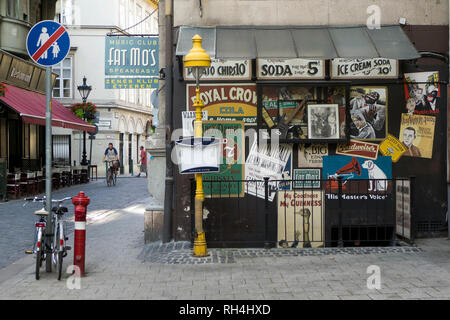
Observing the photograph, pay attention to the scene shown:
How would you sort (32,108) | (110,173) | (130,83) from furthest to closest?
(110,173), (32,108), (130,83)

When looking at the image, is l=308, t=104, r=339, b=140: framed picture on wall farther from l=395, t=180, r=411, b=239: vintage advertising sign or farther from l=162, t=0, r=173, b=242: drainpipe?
l=162, t=0, r=173, b=242: drainpipe

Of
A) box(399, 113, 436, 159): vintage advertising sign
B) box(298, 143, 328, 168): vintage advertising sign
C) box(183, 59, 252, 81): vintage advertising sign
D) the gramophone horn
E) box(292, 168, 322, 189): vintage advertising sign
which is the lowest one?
box(292, 168, 322, 189): vintage advertising sign

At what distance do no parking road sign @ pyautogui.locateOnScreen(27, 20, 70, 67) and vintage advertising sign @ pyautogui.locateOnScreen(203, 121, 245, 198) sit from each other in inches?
107

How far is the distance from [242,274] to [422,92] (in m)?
4.76

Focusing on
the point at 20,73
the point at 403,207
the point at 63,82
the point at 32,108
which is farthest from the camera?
the point at 63,82

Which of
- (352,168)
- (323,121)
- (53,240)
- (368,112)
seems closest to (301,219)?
(352,168)

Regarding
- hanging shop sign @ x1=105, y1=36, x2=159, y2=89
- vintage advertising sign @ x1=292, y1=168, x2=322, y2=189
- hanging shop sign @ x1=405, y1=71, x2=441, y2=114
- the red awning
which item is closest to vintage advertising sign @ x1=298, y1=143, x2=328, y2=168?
vintage advertising sign @ x1=292, y1=168, x2=322, y2=189

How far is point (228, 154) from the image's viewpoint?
893 cm

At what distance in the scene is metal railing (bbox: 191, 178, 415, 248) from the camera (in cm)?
873

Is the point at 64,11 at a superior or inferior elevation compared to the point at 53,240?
superior

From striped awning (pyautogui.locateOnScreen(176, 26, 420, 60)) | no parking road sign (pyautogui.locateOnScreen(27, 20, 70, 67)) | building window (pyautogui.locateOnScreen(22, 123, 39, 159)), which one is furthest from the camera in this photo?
building window (pyautogui.locateOnScreen(22, 123, 39, 159))

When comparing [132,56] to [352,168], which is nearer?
[352,168]

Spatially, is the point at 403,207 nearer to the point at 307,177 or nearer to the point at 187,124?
the point at 307,177

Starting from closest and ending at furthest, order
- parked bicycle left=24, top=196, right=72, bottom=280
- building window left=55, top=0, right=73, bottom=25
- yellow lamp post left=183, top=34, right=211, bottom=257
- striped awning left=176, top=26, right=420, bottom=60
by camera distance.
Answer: parked bicycle left=24, top=196, right=72, bottom=280 → yellow lamp post left=183, top=34, right=211, bottom=257 → striped awning left=176, top=26, right=420, bottom=60 → building window left=55, top=0, right=73, bottom=25
